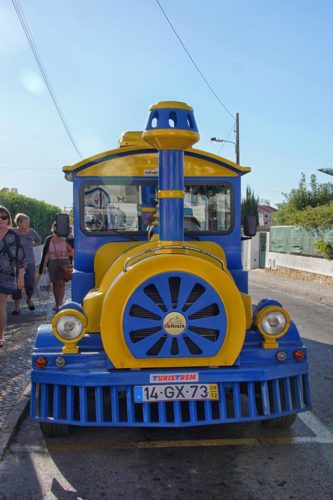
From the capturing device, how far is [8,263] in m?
6.51

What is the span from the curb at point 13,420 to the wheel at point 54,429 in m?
0.25

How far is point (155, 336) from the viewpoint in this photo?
3561 millimetres

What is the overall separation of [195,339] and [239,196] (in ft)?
6.66

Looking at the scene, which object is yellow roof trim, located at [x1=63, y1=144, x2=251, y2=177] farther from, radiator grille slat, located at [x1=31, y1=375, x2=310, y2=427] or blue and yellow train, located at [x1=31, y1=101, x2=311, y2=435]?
radiator grille slat, located at [x1=31, y1=375, x2=310, y2=427]

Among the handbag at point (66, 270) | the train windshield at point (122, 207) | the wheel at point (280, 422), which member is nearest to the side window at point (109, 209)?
the train windshield at point (122, 207)

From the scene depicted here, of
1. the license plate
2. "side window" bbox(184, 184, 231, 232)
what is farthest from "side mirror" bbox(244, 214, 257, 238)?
the license plate

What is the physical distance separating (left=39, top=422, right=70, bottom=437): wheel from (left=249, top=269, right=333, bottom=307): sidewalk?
29.3 feet

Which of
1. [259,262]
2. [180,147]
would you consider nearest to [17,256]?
[180,147]

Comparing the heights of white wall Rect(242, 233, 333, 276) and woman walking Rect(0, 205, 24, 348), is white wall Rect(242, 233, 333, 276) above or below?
below

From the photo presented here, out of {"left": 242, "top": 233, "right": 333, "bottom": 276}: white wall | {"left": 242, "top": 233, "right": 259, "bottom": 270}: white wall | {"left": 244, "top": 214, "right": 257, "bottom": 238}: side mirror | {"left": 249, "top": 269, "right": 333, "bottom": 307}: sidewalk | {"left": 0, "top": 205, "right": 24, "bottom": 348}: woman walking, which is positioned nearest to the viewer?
{"left": 244, "top": 214, "right": 257, "bottom": 238}: side mirror

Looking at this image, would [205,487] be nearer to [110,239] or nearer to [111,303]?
[111,303]

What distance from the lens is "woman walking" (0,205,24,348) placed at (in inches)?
254

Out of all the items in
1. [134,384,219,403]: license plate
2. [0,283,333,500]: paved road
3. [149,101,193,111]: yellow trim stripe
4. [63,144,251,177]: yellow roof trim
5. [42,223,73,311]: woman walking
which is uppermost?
[149,101,193,111]: yellow trim stripe

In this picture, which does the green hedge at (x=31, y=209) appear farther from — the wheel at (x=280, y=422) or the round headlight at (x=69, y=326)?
the wheel at (x=280, y=422)
